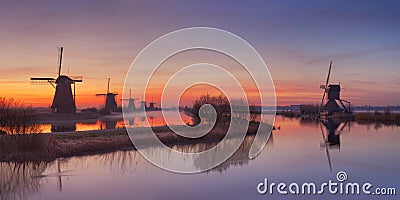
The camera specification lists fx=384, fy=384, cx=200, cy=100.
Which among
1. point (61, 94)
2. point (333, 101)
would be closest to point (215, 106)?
point (61, 94)

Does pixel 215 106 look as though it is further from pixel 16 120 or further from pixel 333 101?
pixel 333 101

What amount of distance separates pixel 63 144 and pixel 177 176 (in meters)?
6.79

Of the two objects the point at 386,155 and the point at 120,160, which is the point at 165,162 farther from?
the point at 386,155

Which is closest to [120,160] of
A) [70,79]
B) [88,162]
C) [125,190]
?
[88,162]

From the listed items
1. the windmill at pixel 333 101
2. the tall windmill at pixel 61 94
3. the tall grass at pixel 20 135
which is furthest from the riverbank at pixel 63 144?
the windmill at pixel 333 101

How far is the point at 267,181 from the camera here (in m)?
13.2

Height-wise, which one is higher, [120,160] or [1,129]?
[1,129]

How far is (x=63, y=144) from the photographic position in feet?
58.6

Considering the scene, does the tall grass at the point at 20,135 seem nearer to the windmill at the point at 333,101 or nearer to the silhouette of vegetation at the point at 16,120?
the silhouette of vegetation at the point at 16,120

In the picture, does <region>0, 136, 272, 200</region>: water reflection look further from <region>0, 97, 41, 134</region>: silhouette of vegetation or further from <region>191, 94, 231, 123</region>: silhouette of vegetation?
<region>191, 94, 231, 123</region>: silhouette of vegetation

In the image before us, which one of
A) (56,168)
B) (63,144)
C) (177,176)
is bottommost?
(177,176)

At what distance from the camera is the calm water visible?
11.3m

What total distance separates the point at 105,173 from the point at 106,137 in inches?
296

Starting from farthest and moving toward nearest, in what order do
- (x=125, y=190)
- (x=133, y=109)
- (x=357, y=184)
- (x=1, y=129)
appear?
(x=133, y=109) < (x=1, y=129) < (x=357, y=184) < (x=125, y=190)
